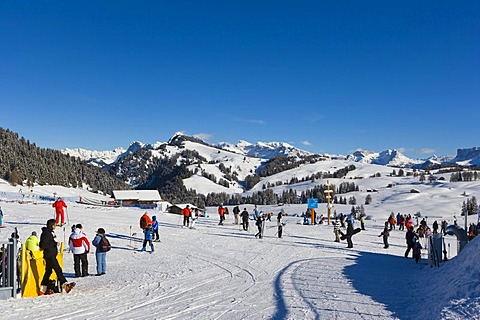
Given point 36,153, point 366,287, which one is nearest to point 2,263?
point 366,287

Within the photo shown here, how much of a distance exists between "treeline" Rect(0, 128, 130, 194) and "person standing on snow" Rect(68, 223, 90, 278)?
91847mm

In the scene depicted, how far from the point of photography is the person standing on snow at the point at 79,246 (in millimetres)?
12055

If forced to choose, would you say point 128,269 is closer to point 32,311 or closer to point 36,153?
point 32,311

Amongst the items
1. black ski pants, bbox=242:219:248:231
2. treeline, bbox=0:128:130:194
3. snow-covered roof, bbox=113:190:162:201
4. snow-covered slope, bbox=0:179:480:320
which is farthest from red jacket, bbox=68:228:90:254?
treeline, bbox=0:128:130:194

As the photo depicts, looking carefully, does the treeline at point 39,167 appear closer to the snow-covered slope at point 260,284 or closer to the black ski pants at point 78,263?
the snow-covered slope at point 260,284

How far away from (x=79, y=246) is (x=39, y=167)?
10744cm

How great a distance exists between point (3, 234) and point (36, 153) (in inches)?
4222

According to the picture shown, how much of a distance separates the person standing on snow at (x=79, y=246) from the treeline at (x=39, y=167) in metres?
91.8

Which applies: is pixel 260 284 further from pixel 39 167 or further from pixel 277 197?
pixel 277 197

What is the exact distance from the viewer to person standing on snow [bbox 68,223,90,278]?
12.1 metres

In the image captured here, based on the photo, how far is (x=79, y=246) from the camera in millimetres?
12211

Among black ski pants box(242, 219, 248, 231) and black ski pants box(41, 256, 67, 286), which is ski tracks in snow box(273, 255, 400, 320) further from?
black ski pants box(242, 219, 248, 231)

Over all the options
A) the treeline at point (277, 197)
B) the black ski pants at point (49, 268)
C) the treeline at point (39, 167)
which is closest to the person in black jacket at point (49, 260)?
the black ski pants at point (49, 268)

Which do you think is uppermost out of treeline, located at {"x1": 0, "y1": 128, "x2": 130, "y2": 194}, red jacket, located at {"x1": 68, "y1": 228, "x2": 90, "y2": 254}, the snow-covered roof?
treeline, located at {"x1": 0, "y1": 128, "x2": 130, "y2": 194}
